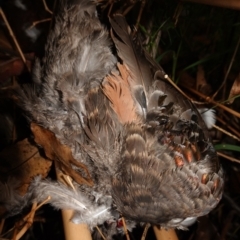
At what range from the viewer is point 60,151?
108 cm

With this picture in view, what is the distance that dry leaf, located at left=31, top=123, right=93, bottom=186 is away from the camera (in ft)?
3.48

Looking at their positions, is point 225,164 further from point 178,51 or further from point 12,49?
point 12,49

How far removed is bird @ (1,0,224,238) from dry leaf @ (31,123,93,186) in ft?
0.06

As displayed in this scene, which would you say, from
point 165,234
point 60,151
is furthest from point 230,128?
point 60,151

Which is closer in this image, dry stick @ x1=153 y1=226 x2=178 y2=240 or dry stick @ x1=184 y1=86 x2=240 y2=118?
dry stick @ x1=153 y1=226 x2=178 y2=240

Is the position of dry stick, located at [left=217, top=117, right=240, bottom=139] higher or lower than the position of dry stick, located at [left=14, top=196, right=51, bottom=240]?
lower

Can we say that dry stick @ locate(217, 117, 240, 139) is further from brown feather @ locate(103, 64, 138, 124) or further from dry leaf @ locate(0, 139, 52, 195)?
dry leaf @ locate(0, 139, 52, 195)

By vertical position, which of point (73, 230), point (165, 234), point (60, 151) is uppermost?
point (60, 151)

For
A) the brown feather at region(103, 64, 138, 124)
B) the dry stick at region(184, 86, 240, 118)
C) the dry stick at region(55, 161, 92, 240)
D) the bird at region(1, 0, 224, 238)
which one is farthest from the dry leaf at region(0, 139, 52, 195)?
the dry stick at region(184, 86, 240, 118)

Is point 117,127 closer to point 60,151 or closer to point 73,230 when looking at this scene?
point 60,151

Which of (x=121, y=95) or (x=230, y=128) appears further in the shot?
(x=230, y=128)

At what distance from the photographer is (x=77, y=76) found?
1.12m

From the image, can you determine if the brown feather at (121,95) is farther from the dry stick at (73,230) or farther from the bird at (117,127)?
the dry stick at (73,230)

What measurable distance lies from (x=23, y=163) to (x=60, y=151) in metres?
0.18
